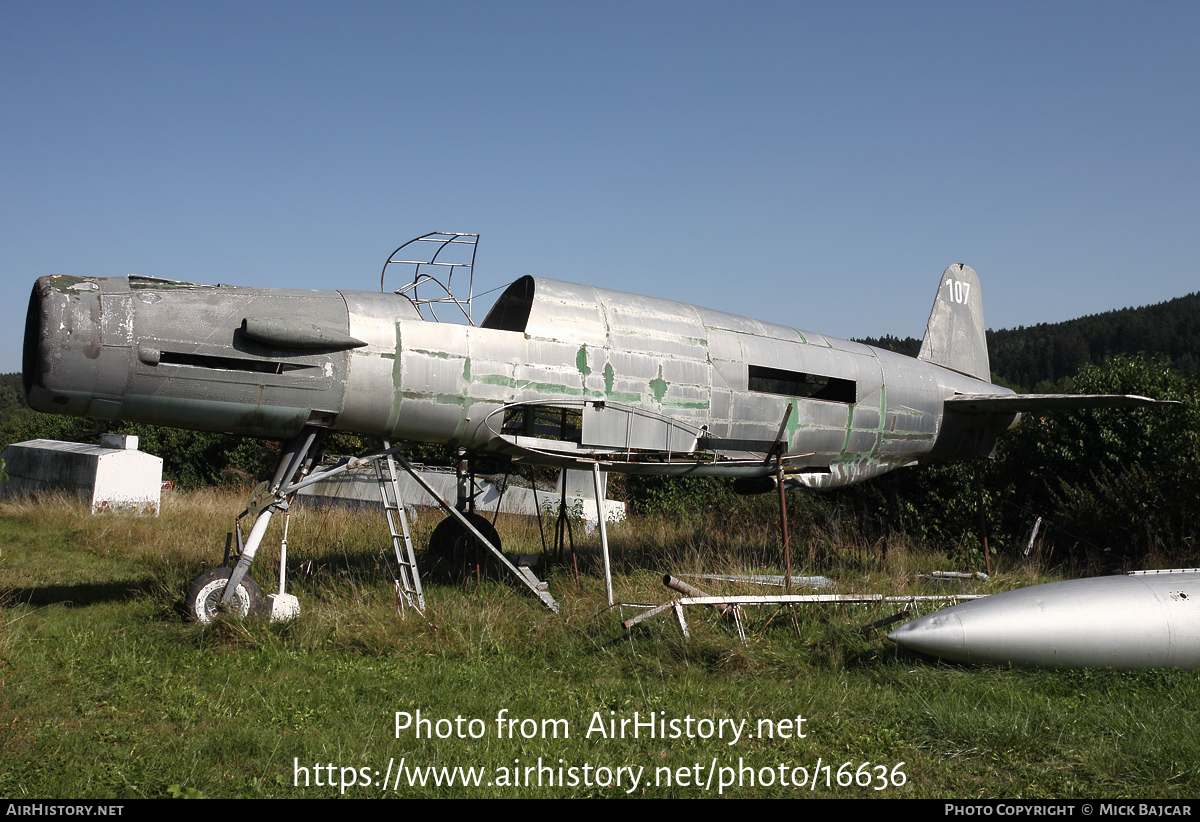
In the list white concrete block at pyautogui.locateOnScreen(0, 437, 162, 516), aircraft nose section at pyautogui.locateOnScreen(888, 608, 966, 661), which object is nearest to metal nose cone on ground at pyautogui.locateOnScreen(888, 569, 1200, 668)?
aircraft nose section at pyautogui.locateOnScreen(888, 608, 966, 661)

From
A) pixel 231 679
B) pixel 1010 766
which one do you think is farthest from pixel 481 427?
pixel 1010 766

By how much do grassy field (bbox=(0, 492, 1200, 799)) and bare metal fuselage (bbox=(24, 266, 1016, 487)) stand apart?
1.89 meters

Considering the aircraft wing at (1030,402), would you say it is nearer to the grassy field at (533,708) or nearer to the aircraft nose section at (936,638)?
the grassy field at (533,708)

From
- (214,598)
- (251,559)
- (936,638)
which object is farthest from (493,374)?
(936,638)

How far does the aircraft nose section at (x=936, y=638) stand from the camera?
6641 mm

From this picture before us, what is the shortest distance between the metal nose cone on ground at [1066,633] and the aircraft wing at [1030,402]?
3714 mm

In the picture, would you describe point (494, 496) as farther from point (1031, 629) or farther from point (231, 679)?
point (1031, 629)

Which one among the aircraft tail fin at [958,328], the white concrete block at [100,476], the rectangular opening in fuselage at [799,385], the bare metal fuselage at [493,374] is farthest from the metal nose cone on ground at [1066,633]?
the white concrete block at [100,476]

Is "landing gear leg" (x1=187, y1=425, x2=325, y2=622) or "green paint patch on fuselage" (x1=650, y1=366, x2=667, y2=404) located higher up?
"green paint patch on fuselage" (x1=650, y1=366, x2=667, y2=404)

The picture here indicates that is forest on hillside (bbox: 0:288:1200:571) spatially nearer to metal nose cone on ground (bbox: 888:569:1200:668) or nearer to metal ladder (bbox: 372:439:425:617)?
metal nose cone on ground (bbox: 888:569:1200:668)

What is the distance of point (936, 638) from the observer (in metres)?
6.64

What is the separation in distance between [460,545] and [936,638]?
6692 millimetres

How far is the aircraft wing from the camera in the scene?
9.97 m

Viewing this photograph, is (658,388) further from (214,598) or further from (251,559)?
(214,598)
